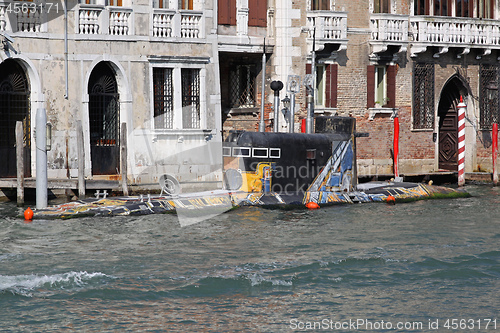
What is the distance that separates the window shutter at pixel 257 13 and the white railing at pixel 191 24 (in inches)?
76.5

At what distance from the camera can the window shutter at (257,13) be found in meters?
26.2

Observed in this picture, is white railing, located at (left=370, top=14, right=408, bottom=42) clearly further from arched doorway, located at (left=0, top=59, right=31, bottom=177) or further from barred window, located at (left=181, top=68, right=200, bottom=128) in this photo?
arched doorway, located at (left=0, top=59, right=31, bottom=177)

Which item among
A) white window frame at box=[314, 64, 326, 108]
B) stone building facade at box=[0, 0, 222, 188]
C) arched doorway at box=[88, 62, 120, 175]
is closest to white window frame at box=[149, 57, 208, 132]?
stone building facade at box=[0, 0, 222, 188]

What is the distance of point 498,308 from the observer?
12.1 meters

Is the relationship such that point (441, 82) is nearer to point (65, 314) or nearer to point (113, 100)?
point (113, 100)

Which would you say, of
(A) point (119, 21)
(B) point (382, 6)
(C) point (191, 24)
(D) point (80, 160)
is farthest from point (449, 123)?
(D) point (80, 160)

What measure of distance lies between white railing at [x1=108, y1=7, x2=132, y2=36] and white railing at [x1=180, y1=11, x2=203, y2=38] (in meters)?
1.85

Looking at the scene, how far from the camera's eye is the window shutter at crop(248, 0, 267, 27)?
86.0 ft

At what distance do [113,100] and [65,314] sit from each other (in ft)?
44.6

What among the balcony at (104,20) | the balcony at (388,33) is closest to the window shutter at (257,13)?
the balcony at (388,33)

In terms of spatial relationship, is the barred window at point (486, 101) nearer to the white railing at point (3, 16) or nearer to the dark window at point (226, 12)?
the dark window at point (226, 12)

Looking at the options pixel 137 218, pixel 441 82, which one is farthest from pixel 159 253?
pixel 441 82

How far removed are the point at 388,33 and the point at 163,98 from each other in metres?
8.90

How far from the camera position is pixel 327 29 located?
88.2 feet
